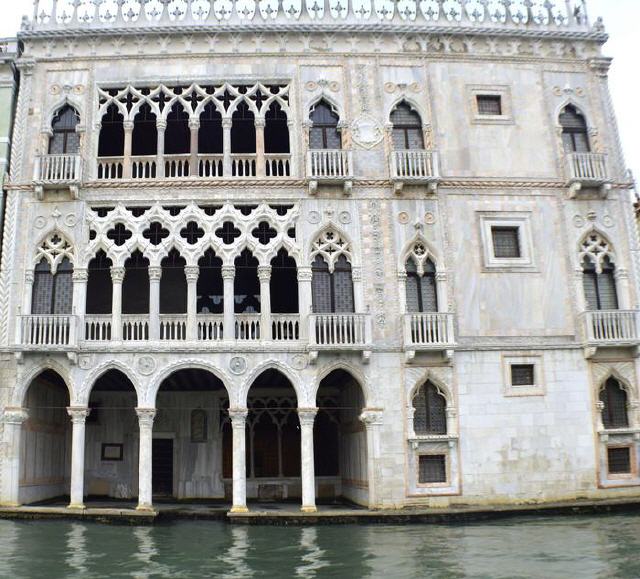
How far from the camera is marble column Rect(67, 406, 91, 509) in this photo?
64.1 feet

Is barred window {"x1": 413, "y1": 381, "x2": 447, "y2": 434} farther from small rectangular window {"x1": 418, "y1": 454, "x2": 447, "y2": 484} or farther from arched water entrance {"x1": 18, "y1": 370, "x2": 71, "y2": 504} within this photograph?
arched water entrance {"x1": 18, "y1": 370, "x2": 71, "y2": 504}

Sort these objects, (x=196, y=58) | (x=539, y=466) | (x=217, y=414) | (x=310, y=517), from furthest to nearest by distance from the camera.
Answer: (x=217, y=414) < (x=196, y=58) < (x=539, y=466) < (x=310, y=517)

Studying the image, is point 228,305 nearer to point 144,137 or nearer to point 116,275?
point 116,275

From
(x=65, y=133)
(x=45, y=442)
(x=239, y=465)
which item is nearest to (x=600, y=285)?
(x=239, y=465)

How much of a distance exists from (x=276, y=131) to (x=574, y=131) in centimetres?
967

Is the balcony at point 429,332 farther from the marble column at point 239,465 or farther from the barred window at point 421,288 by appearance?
the marble column at point 239,465

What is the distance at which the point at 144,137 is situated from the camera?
79.2ft

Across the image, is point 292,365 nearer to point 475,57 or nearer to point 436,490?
point 436,490

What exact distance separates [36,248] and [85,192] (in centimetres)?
216

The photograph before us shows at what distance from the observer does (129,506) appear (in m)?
21.4

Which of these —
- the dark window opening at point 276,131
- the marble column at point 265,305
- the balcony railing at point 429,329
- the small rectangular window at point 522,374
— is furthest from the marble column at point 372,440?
the dark window opening at point 276,131

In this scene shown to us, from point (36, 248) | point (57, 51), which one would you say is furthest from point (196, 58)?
point (36, 248)

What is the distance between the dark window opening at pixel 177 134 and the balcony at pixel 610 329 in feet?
45.9

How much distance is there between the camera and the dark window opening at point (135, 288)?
77.8ft
